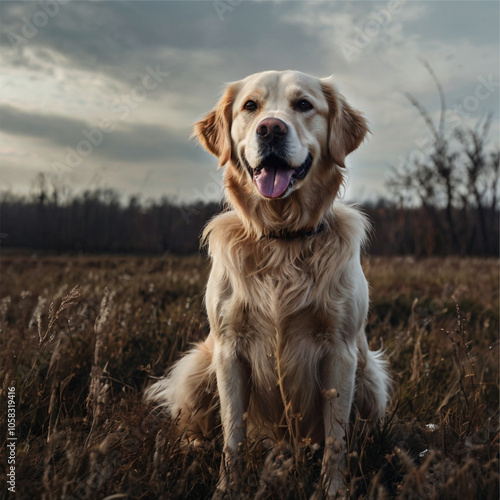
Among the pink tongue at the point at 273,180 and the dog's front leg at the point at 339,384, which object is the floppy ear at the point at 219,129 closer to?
the pink tongue at the point at 273,180

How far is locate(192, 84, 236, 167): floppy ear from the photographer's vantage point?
8.89ft

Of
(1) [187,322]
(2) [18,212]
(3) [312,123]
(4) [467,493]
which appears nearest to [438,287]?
(1) [187,322]

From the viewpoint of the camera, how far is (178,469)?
180 cm

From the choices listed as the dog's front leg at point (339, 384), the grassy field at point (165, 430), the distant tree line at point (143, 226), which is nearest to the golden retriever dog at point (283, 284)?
the dog's front leg at point (339, 384)

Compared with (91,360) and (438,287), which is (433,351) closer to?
(91,360)

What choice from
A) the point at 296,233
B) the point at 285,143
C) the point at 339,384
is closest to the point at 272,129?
the point at 285,143

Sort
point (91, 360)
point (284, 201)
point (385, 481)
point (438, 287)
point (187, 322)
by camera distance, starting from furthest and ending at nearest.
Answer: point (438, 287)
point (187, 322)
point (91, 360)
point (284, 201)
point (385, 481)

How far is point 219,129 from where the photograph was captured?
282 cm

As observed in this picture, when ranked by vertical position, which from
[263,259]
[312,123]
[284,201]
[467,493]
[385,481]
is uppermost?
[312,123]

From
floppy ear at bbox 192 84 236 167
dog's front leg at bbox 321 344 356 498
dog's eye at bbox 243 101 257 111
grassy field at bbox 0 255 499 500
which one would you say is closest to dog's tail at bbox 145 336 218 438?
grassy field at bbox 0 255 499 500

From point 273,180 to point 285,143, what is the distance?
0.63 ft

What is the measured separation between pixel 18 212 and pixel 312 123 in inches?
1088

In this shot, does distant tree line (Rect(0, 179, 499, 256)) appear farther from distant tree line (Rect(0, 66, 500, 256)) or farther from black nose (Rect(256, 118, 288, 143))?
black nose (Rect(256, 118, 288, 143))

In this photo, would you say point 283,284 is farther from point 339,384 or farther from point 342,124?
point 342,124
